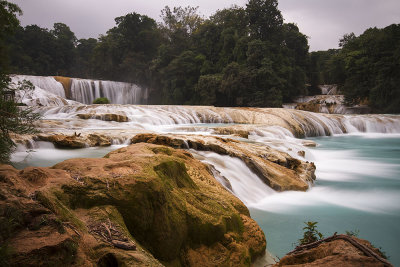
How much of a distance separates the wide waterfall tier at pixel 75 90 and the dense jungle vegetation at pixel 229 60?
5086 millimetres

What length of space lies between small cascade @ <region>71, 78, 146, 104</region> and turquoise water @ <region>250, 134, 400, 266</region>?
1138 inches

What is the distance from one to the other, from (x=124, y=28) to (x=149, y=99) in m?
12.9

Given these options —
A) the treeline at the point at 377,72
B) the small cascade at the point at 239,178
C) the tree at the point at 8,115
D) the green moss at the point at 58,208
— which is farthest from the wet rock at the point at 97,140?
the treeline at the point at 377,72

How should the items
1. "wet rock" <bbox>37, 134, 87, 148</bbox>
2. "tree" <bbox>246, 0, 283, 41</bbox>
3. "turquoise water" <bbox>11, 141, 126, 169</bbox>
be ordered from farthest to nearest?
1. "tree" <bbox>246, 0, 283, 41</bbox>
2. "wet rock" <bbox>37, 134, 87, 148</bbox>
3. "turquoise water" <bbox>11, 141, 126, 169</bbox>

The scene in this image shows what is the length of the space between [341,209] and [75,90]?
3076 cm

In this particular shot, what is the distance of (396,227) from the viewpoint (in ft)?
15.0

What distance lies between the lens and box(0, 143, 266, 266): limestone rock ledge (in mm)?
1499

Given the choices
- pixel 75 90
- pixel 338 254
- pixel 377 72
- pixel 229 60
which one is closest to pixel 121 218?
pixel 338 254

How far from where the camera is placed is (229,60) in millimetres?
35469

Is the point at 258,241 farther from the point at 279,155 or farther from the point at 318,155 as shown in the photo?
the point at 318,155

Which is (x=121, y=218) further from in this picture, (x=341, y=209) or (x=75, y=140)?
(x=75, y=140)

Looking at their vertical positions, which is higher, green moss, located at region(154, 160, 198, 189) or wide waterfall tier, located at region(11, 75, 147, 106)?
wide waterfall tier, located at region(11, 75, 147, 106)

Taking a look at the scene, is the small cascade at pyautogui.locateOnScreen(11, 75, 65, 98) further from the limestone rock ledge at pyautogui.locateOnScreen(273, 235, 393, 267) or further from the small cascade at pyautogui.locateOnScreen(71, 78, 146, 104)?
the limestone rock ledge at pyautogui.locateOnScreen(273, 235, 393, 267)

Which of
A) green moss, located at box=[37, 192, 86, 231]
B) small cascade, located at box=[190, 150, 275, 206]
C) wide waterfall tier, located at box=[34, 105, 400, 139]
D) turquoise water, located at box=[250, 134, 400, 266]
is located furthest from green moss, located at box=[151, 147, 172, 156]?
wide waterfall tier, located at box=[34, 105, 400, 139]
